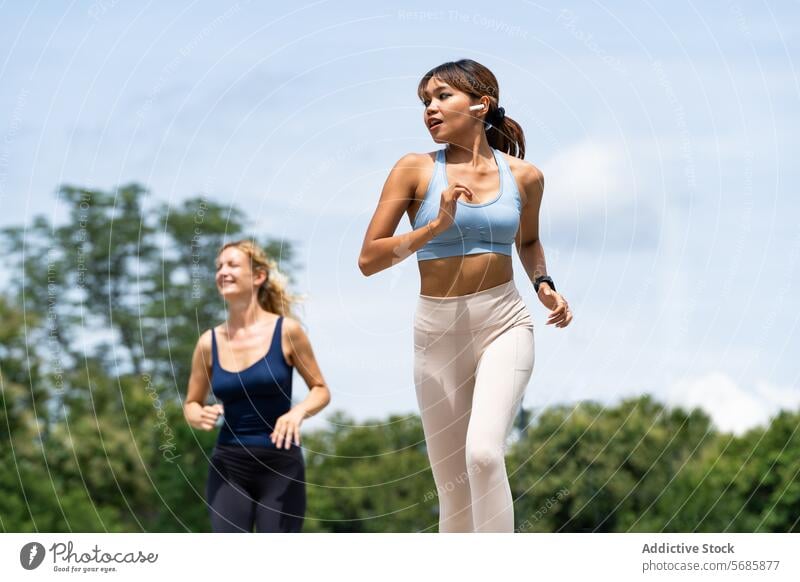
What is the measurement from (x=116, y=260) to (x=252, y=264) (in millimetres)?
37535

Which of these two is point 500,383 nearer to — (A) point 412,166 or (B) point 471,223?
(B) point 471,223

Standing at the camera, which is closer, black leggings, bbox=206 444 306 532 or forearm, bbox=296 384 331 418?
forearm, bbox=296 384 331 418

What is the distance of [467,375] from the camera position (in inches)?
349

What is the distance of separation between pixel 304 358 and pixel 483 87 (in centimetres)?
281

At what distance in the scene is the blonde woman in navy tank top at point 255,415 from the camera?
10.3 m

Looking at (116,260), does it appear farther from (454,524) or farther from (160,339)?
(454,524)

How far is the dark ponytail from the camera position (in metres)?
9.03

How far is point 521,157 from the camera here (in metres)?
9.65

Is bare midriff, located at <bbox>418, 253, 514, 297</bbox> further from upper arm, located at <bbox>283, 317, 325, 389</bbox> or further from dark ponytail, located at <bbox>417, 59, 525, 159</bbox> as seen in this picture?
upper arm, located at <bbox>283, 317, 325, 389</bbox>

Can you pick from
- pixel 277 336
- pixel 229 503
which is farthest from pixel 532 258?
pixel 229 503

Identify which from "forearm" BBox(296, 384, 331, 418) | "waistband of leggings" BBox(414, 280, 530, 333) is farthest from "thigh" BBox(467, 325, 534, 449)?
"forearm" BBox(296, 384, 331, 418)
